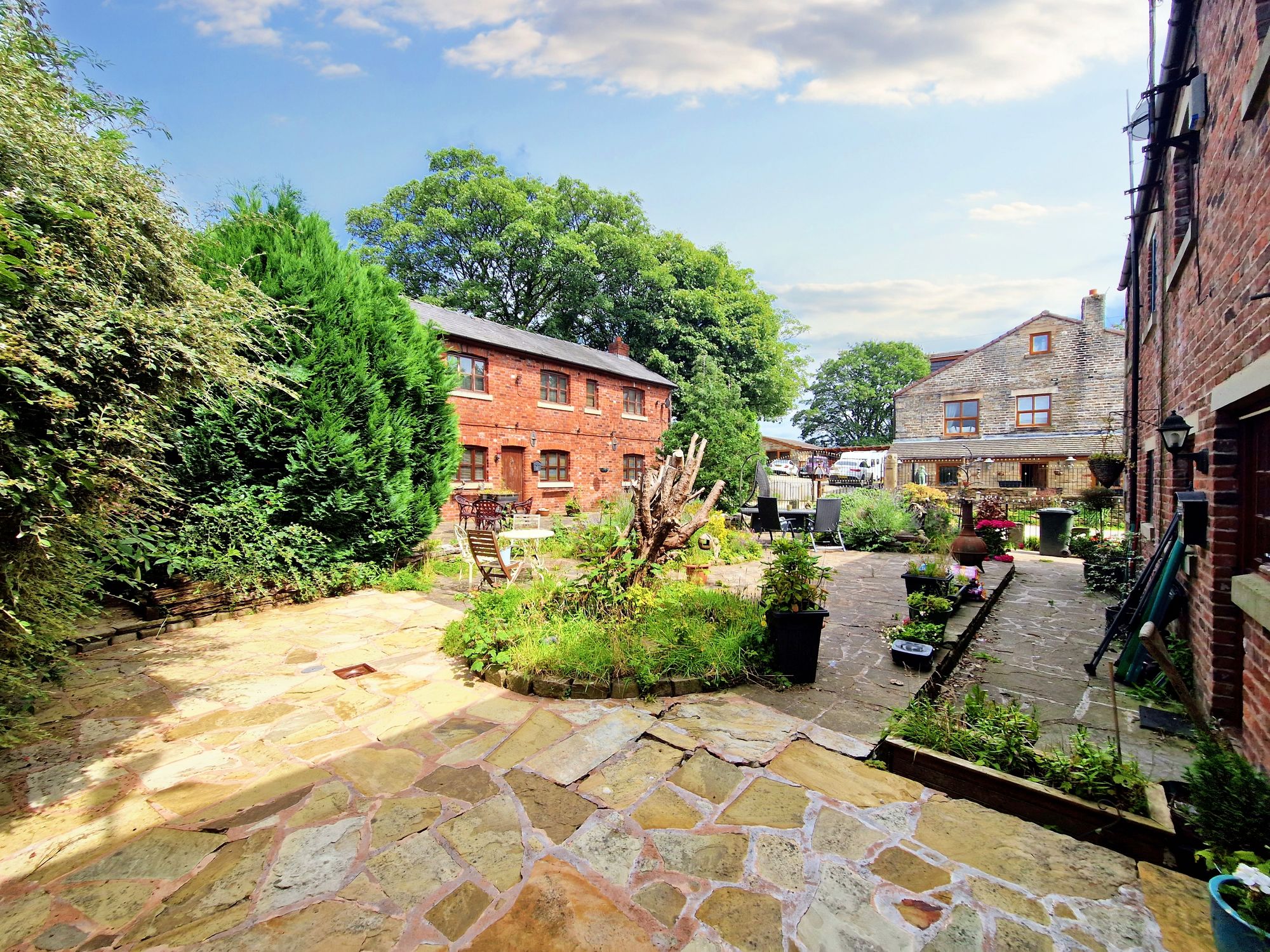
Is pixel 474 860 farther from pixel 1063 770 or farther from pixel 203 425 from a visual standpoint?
pixel 203 425

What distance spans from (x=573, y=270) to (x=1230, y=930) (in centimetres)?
2814

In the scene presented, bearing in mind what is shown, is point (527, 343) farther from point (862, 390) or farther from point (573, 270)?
point (862, 390)

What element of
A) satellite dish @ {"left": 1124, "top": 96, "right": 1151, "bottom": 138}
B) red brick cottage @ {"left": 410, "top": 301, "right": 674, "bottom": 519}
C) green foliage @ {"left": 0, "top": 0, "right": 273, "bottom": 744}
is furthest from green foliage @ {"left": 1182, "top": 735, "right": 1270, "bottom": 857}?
red brick cottage @ {"left": 410, "top": 301, "right": 674, "bottom": 519}

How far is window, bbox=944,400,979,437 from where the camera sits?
24.6 metres

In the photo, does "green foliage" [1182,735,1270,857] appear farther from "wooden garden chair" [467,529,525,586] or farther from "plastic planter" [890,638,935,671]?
"wooden garden chair" [467,529,525,586]

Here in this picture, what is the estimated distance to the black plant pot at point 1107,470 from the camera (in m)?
8.45

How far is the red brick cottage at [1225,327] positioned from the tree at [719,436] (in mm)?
11017

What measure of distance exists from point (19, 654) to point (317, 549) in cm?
323

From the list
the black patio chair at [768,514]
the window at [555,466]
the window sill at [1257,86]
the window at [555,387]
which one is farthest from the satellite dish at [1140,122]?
the window at [555,466]

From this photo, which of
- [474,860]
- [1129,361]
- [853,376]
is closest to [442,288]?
[1129,361]

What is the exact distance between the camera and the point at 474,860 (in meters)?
2.35

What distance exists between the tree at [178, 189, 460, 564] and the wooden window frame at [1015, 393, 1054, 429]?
2514 cm

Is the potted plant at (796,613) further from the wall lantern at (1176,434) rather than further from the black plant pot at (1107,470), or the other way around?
the black plant pot at (1107,470)

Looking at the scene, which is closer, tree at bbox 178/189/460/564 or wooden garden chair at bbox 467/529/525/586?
tree at bbox 178/189/460/564
